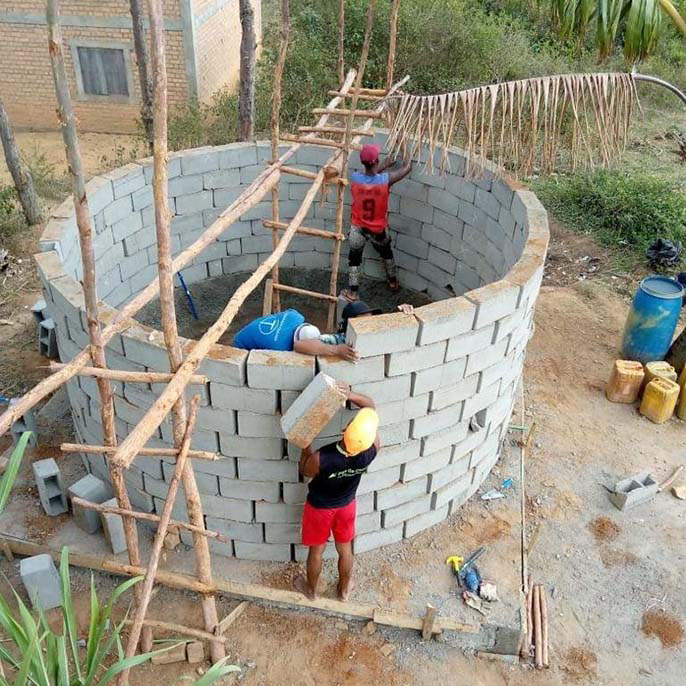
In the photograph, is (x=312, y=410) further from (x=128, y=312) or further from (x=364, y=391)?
(x=128, y=312)

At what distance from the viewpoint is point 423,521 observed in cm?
491

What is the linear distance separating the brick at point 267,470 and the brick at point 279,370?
568 mm

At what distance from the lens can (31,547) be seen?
460 cm

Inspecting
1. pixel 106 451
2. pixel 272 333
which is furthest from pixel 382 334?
pixel 106 451

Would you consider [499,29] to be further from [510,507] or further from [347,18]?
[510,507]

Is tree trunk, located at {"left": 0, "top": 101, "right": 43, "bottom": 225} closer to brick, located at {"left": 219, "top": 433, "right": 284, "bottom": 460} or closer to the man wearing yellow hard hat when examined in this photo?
brick, located at {"left": 219, "top": 433, "right": 284, "bottom": 460}

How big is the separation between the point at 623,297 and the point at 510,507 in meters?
3.86

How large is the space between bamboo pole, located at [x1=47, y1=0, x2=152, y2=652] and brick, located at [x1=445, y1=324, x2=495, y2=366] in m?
1.98

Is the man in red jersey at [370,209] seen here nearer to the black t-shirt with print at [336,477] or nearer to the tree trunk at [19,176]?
the black t-shirt with print at [336,477]

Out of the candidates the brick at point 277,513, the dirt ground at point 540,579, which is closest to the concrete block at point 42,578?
the dirt ground at point 540,579

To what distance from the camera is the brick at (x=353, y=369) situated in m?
3.92

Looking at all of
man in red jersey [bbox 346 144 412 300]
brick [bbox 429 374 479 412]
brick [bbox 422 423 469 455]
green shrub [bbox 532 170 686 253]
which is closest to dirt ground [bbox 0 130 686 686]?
brick [bbox 422 423 469 455]

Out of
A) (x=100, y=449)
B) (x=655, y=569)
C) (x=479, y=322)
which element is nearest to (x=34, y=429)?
(x=100, y=449)

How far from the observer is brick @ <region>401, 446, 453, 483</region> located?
4562 mm
